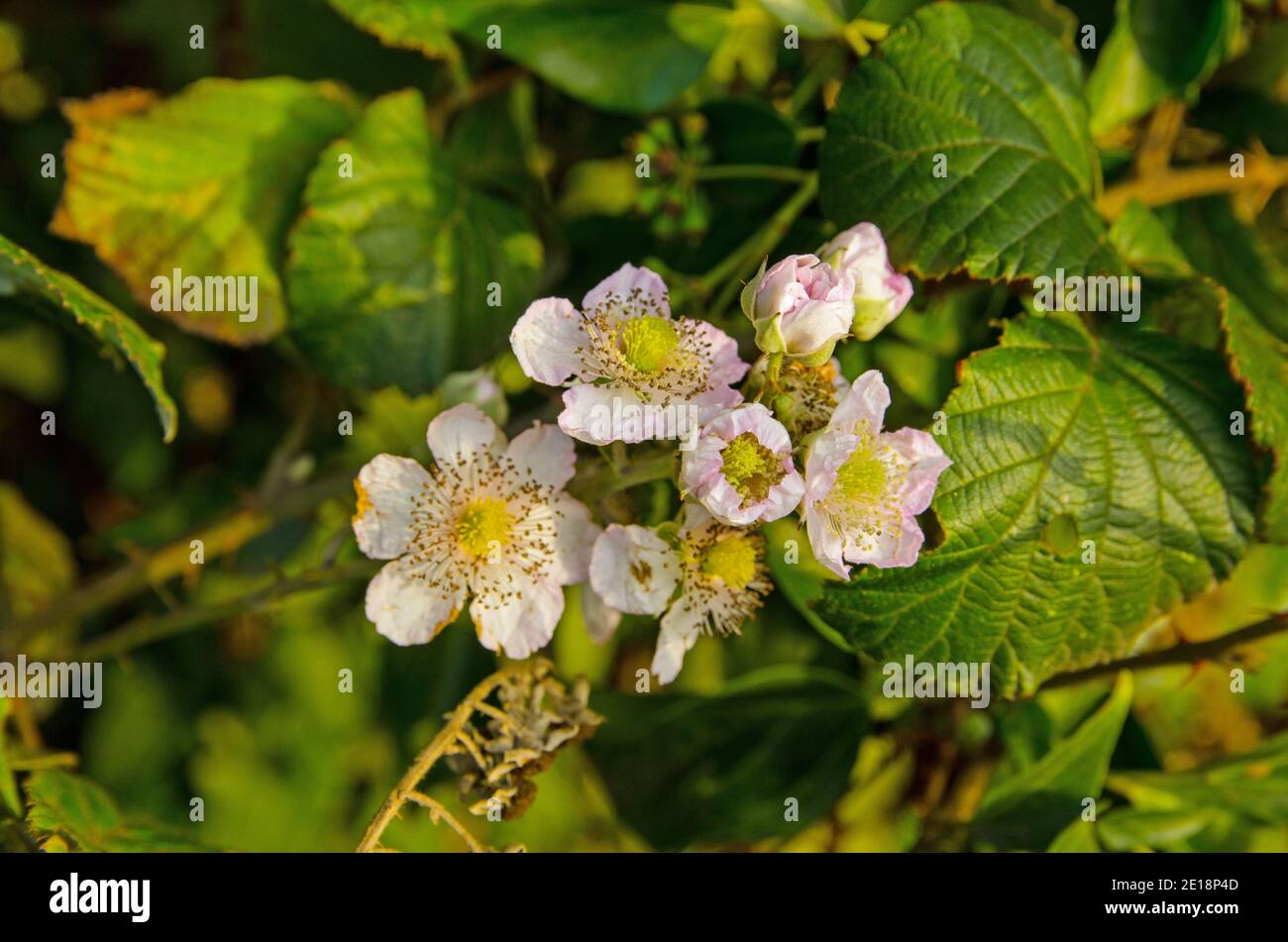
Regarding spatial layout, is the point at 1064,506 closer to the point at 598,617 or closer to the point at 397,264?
the point at 598,617

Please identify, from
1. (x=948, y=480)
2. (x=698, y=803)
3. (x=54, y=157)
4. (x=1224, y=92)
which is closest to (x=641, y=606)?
(x=948, y=480)

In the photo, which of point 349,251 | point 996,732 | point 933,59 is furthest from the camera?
point 996,732

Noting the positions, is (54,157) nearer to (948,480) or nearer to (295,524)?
(295,524)

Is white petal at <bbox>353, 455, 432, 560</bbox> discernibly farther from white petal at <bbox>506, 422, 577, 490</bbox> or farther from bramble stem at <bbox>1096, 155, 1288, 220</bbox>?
bramble stem at <bbox>1096, 155, 1288, 220</bbox>

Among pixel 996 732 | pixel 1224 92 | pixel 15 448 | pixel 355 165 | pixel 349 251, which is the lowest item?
pixel 996 732

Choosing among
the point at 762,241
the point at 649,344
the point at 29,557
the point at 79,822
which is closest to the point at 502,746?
the point at 649,344

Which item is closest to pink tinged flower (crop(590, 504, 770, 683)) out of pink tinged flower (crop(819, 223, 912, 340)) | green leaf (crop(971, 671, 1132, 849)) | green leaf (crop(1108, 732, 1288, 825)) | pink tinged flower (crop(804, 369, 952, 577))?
pink tinged flower (crop(804, 369, 952, 577))
